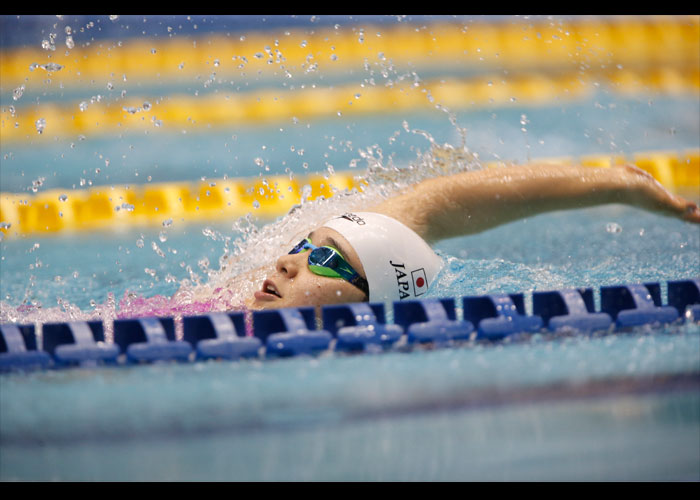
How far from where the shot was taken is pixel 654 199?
205cm

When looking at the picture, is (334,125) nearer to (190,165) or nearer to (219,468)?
(190,165)

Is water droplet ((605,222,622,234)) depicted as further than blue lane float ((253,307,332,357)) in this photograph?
Yes

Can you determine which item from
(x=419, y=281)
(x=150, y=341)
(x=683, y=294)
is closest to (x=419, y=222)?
(x=419, y=281)

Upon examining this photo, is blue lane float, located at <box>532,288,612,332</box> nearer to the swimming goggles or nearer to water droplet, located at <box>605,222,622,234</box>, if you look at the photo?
the swimming goggles

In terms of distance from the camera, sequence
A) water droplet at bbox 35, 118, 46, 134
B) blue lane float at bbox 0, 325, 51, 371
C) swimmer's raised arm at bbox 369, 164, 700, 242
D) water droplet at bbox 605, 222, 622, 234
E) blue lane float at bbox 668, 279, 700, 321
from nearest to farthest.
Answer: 1. blue lane float at bbox 0, 325, 51, 371
2. blue lane float at bbox 668, 279, 700, 321
3. swimmer's raised arm at bbox 369, 164, 700, 242
4. water droplet at bbox 605, 222, 622, 234
5. water droplet at bbox 35, 118, 46, 134

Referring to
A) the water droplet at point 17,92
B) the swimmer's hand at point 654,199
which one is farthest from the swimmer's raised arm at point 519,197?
the water droplet at point 17,92

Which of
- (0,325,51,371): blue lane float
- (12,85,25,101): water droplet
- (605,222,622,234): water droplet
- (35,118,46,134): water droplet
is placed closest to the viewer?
(0,325,51,371): blue lane float

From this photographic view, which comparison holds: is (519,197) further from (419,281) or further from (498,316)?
(498,316)

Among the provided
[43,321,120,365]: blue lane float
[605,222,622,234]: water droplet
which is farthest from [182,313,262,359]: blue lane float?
[605,222,622,234]: water droplet

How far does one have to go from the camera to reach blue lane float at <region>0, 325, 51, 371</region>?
1.46 m

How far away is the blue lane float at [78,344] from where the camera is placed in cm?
147

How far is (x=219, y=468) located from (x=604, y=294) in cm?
93

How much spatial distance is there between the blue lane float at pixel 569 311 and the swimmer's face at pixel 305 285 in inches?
16.2

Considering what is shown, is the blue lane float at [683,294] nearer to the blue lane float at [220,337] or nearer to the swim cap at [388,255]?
the swim cap at [388,255]
